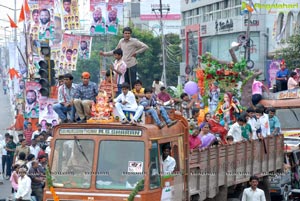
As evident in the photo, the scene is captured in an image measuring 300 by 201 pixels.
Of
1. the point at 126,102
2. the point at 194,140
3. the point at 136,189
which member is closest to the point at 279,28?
the point at 194,140

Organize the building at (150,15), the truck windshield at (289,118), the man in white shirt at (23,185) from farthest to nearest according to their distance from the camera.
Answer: the building at (150,15) → the truck windshield at (289,118) → the man in white shirt at (23,185)

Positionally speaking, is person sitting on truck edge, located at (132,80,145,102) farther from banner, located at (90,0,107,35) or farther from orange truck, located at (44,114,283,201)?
banner, located at (90,0,107,35)

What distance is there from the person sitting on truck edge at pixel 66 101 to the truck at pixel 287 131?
551cm

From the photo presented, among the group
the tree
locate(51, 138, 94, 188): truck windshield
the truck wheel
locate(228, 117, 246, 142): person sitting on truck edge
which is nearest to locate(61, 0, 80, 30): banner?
the tree

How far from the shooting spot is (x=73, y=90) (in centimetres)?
1414

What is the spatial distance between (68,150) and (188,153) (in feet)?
6.83

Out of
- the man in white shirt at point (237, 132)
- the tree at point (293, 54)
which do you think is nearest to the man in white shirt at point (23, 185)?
the man in white shirt at point (237, 132)

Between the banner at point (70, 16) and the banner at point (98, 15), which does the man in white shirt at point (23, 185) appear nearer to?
the banner at point (70, 16)

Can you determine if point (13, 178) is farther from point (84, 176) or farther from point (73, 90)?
point (84, 176)

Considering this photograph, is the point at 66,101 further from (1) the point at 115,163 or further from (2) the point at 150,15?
(2) the point at 150,15

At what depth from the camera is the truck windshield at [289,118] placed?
75.7 feet

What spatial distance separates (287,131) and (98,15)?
1274 cm

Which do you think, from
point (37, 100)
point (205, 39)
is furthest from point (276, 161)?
point (205, 39)

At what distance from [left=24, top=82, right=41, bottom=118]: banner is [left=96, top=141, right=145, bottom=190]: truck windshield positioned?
59.7ft
